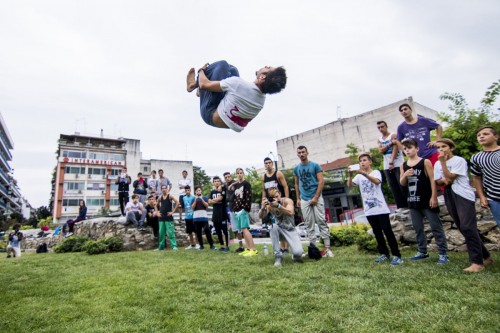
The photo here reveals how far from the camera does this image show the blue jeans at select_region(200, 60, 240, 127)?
3.34 m

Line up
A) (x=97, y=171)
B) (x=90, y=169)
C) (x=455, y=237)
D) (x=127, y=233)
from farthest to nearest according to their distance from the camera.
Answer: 1. (x=97, y=171)
2. (x=90, y=169)
3. (x=127, y=233)
4. (x=455, y=237)

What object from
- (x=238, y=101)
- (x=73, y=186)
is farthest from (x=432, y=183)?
(x=73, y=186)

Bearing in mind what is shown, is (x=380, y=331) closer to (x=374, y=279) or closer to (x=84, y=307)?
(x=374, y=279)

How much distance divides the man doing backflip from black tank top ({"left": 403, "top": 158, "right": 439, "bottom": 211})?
3.14 metres

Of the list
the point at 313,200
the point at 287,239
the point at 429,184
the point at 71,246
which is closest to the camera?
the point at 429,184

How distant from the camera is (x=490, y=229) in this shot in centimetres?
521

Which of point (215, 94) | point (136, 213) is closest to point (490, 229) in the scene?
point (215, 94)

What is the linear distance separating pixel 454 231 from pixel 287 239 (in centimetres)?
334

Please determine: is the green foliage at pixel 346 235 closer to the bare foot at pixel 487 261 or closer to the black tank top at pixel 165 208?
the bare foot at pixel 487 261

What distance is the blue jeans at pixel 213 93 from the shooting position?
3.34 metres

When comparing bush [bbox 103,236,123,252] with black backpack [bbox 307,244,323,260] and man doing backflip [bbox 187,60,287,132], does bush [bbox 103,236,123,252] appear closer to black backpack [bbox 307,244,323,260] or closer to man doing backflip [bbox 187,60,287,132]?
black backpack [bbox 307,244,323,260]

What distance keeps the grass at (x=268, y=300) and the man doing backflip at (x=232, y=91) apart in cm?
214

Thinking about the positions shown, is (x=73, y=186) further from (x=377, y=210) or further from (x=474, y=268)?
(x=474, y=268)

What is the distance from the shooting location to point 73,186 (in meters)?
46.8
